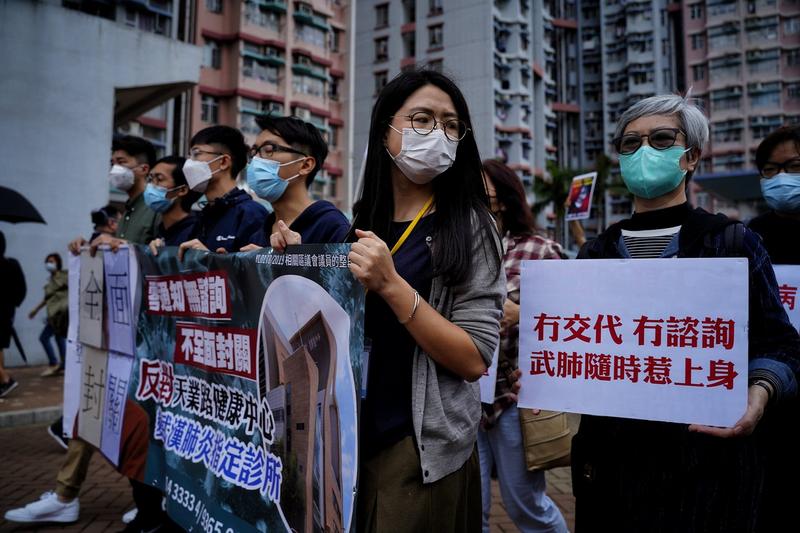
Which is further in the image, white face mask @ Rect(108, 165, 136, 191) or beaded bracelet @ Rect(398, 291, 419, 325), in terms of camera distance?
white face mask @ Rect(108, 165, 136, 191)

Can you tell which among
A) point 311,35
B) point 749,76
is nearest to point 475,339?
point 311,35

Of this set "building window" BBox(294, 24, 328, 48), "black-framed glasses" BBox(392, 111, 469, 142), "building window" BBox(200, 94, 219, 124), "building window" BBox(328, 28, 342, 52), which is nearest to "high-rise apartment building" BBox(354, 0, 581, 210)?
"building window" BBox(328, 28, 342, 52)

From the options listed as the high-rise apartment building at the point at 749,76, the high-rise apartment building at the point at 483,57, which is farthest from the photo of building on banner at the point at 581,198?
the high-rise apartment building at the point at 749,76

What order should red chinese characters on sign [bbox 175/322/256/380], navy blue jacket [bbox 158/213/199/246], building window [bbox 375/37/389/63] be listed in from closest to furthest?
red chinese characters on sign [bbox 175/322/256/380] → navy blue jacket [bbox 158/213/199/246] → building window [bbox 375/37/389/63]

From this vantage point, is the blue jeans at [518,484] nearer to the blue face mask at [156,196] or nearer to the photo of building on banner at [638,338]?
the photo of building on banner at [638,338]

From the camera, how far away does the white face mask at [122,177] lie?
4.47 m

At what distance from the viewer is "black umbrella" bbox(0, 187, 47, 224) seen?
7.24m

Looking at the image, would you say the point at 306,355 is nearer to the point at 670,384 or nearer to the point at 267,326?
the point at 267,326

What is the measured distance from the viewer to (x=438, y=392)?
1.69 metres

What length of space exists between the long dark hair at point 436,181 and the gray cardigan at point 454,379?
58 mm

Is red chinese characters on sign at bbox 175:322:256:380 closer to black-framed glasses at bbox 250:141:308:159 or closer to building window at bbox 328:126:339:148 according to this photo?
black-framed glasses at bbox 250:141:308:159

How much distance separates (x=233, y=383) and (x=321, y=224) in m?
0.76

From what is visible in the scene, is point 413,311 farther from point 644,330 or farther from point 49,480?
point 49,480

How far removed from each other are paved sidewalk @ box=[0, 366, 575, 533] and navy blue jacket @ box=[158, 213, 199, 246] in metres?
1.76
